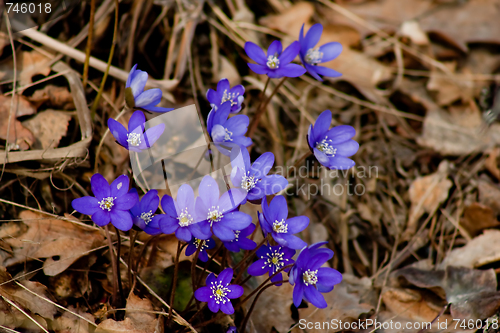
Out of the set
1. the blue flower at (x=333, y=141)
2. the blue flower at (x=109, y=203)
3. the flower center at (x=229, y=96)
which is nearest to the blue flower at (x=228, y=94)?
the flower center at (x=229, y=96)

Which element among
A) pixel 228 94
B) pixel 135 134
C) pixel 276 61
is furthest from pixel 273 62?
pixel 135 134

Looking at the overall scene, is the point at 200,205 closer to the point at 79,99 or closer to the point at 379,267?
the point at 79,99

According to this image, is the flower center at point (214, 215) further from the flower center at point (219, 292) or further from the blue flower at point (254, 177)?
the flower center at point (219, 292)

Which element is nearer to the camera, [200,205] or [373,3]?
[200,205]

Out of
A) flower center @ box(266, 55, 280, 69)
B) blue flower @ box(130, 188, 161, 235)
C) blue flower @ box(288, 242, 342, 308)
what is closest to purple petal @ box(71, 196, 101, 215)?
blue flower @ box(130, 188, 161, 235)

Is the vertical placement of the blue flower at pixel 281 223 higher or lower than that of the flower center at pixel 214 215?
lower

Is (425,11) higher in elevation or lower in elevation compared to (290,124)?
higher

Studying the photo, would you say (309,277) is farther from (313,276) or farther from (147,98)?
(147,98)

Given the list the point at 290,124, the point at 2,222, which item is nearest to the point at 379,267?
the point at 290,124
